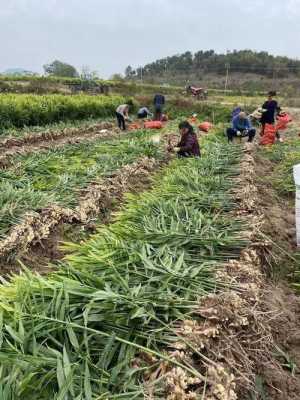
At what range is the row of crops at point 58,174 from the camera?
4.55 meters

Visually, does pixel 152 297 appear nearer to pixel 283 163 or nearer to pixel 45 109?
pixel 283 163

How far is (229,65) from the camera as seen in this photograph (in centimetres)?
4062

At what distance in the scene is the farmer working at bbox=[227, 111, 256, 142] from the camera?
9.60 metres

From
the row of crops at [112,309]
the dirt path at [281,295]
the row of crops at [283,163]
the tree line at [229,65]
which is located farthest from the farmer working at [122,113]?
the tree line at [229,65]

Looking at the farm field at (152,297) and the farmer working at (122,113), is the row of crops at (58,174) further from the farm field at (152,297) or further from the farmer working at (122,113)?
the farmer working at (122,113)

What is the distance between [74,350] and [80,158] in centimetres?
560

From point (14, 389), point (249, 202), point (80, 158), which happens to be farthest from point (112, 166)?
point (14, 389)

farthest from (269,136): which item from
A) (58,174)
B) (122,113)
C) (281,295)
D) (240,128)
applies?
(281,295)

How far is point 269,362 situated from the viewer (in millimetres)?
2426

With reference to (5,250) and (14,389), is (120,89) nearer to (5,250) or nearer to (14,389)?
(5,250)

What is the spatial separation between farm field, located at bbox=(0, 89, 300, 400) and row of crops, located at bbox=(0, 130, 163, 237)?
3 cm

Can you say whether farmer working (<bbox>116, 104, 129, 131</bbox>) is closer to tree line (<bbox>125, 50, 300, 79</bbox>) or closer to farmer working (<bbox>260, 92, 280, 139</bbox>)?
farmer working (<bbox>260, 92, 280, 139</bbox>)

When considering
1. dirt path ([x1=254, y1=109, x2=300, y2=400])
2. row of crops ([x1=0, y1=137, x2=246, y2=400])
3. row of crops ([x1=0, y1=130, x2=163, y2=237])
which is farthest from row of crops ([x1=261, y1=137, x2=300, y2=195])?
row of crops ([x1=0, y1=137, x2=246, y2=400])

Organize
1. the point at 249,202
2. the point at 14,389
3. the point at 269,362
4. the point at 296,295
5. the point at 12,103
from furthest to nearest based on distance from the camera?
1. the point at 12,103
2. the point at 249,202
3. the point at 296,295
4. the point at 269,362
5. the point at 14,389
